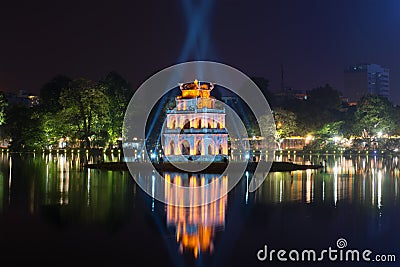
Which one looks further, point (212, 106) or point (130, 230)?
point (212, 106)

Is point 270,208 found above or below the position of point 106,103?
below

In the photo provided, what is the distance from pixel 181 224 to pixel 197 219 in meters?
1.18

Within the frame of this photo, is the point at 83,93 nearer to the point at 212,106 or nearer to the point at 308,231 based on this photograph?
the point at 212,106

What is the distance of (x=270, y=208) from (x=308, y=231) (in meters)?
5.32

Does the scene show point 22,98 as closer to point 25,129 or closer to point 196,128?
point 25,129

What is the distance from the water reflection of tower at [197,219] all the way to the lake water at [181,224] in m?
0.04

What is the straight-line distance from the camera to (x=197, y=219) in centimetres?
2241

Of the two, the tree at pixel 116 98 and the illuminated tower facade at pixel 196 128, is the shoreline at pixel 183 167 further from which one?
the tree at pixel 116 98

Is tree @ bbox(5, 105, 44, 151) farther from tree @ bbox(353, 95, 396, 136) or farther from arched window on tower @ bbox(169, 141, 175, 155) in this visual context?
tree @ bbox(353, 95, 396, 136)

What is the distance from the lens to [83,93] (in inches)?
2891

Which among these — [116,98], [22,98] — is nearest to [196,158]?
[116,98]

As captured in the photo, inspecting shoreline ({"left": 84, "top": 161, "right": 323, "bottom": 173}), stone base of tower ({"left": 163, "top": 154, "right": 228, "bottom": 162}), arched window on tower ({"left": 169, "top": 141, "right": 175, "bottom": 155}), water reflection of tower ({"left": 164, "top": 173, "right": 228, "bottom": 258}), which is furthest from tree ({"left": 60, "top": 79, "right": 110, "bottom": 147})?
water reflection of tower ({"left": 164, "top": 173, "right": 228, "bottom": 258})

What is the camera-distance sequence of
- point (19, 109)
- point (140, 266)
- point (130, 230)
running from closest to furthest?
1. point (140, 266)
2. point (130, 230)
3. point (19, 109)

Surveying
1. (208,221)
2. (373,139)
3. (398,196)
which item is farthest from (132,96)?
(208,221)
